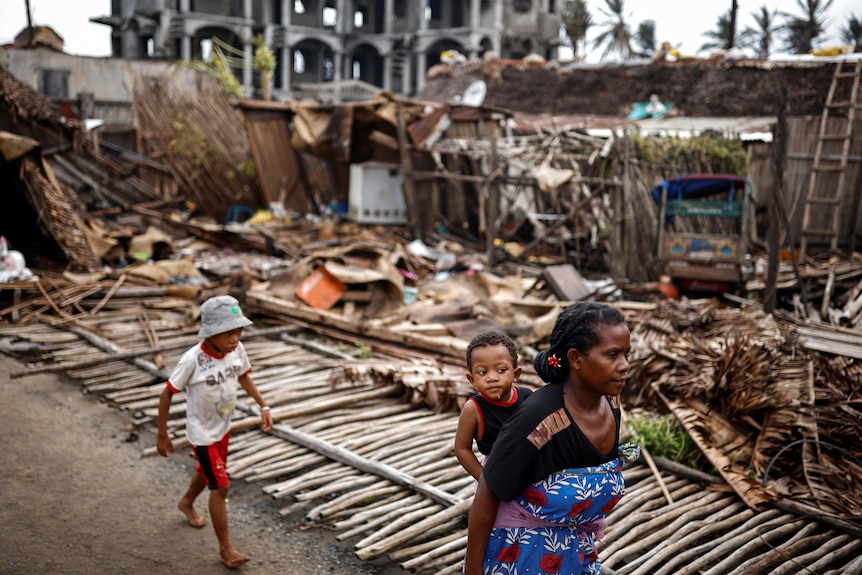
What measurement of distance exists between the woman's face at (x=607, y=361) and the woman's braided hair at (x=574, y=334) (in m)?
0.02

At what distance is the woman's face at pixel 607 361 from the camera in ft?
6.21

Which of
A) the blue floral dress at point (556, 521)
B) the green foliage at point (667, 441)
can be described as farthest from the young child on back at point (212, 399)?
the green foliage at point (667, 441)

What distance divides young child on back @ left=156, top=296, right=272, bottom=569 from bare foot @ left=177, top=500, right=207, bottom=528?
353 mm

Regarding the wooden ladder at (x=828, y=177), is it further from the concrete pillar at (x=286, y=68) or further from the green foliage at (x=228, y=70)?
the concrete pillar at (x=286, y=68)

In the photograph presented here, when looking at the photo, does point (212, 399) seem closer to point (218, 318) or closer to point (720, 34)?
point (218, 318)

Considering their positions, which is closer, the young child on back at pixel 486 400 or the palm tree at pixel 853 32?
the young child on back at pixel 486 400

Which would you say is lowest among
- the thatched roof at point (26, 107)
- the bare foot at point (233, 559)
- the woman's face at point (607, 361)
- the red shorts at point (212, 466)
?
the bare foot at point (233, 559)

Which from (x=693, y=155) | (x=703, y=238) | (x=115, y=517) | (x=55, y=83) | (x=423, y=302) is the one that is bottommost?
(x=115, y=517)

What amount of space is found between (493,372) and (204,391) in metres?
1.61

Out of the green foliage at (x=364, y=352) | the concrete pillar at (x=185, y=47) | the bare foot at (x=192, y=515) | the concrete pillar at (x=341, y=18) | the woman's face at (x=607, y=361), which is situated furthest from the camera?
the concrete pillar at (x=341, y=18)

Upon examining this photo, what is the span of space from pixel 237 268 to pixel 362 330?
3776 millimetres

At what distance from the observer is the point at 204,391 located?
135 inches

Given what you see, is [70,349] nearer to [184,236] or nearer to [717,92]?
[184,236]

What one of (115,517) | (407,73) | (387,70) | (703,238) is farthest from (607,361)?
(387,70)
